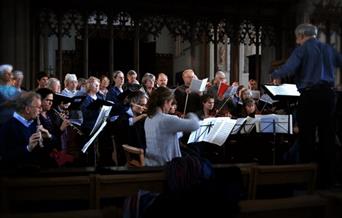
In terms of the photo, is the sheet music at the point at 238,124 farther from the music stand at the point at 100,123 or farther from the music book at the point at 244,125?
the music stand at the point at 100,123

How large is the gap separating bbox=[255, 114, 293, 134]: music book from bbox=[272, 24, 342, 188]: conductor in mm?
990

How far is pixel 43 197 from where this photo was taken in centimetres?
284

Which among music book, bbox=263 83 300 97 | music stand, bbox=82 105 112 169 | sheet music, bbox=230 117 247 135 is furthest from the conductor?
music stand, bbox=82 105 112 169

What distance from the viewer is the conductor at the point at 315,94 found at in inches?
188

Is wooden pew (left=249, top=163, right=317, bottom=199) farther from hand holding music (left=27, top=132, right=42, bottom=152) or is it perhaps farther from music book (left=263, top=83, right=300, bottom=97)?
hand holding music (left=27, top=132, right=42, bottom=152)

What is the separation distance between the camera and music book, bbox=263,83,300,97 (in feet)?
17.3

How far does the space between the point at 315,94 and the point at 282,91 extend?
63 centimetres

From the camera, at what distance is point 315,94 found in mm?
4797

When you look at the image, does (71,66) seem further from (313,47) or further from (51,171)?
(51,171)

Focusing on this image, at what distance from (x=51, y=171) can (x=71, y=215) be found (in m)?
0.75

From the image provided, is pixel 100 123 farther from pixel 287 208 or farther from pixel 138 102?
pixel 287 208

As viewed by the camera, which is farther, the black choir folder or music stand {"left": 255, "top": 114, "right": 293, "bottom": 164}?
music stand {"left": 255, "top": 114, "right": 293, "bottom": 164}

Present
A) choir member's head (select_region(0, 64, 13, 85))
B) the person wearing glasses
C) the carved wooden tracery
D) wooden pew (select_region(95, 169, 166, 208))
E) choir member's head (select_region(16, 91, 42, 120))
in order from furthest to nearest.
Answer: the carved wooden tracery
choir member's head (select_region(0, 64, 13, 85))
choir member's head (select_region(16, 91, 42, 120))
the person wearing glasses
wooden pew (select_region(95, 169, 166, 208))

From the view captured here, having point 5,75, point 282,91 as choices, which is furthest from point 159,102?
point 5,75
